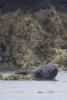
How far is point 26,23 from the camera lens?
12544 cm

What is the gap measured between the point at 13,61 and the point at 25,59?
130 inches

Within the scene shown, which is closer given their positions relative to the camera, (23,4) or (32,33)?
(32,33)

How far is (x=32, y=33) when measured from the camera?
399 feet

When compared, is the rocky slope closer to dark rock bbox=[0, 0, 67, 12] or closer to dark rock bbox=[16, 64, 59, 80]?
dark rock bbox=[0, 0, 67, 12]

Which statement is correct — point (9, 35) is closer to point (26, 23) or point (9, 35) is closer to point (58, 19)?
point (26, 23)
